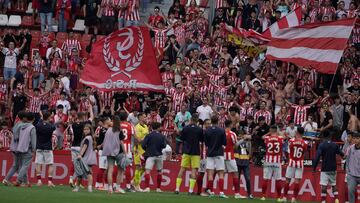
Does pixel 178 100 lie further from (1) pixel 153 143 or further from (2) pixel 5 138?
(1) pixel 153 143

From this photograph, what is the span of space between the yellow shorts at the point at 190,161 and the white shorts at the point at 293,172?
8.56ft

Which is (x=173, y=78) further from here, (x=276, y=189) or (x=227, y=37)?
(x=276, y=189)

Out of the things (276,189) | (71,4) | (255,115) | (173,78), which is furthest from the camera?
(71,4)

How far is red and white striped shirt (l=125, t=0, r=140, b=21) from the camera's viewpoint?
2053 inches

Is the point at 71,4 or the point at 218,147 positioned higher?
the point at 71,4

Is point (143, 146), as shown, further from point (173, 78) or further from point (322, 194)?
point (173, 78)

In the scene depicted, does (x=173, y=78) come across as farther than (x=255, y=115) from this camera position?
Yes

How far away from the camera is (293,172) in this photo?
39.2 meters

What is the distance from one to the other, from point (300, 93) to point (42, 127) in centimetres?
1165

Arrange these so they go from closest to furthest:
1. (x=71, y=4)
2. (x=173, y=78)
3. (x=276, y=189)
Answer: (x=276, y=189)
(x=173, y=78)
(x=71, y=4)

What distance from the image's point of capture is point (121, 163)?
122 feet

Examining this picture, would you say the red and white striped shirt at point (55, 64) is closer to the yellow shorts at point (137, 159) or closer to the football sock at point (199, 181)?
the yellow shorts at point (137, 159)

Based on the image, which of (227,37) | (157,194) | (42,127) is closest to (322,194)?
(157,194)

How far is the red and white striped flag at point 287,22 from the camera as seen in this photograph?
150ft
